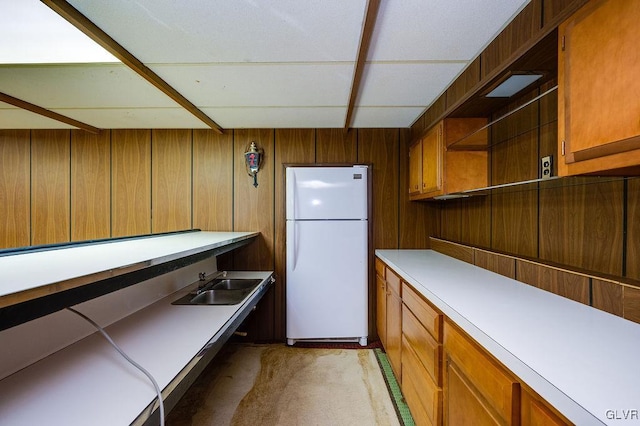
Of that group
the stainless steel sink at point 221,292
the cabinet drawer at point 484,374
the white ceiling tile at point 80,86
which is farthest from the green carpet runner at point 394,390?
the white ceiling tile at point 80,86

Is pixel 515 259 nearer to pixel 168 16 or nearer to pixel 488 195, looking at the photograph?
pixel 488 195

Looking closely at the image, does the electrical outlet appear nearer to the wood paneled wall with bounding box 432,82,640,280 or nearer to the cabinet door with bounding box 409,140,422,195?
the wood paneled wall with bounding box 432,82,640,280

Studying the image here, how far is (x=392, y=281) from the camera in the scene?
87.2 inches

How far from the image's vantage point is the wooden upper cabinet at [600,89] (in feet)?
2.55

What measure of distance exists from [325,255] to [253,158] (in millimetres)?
1268

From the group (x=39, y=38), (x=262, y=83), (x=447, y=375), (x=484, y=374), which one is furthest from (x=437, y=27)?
(x=39, y=38)

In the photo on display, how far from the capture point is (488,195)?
6.73ft

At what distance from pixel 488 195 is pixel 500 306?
44.8 inches

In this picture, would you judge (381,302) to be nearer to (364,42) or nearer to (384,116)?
(384,116)

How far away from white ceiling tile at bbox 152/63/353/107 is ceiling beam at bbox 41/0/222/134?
0.17 feet

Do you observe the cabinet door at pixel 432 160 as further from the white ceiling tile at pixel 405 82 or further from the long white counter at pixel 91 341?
the long white counter at pixel 91 341

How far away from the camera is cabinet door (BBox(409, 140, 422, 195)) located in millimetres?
2544

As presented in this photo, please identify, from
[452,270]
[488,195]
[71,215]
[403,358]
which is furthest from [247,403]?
[71,215]

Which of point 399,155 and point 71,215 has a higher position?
point 399,155
